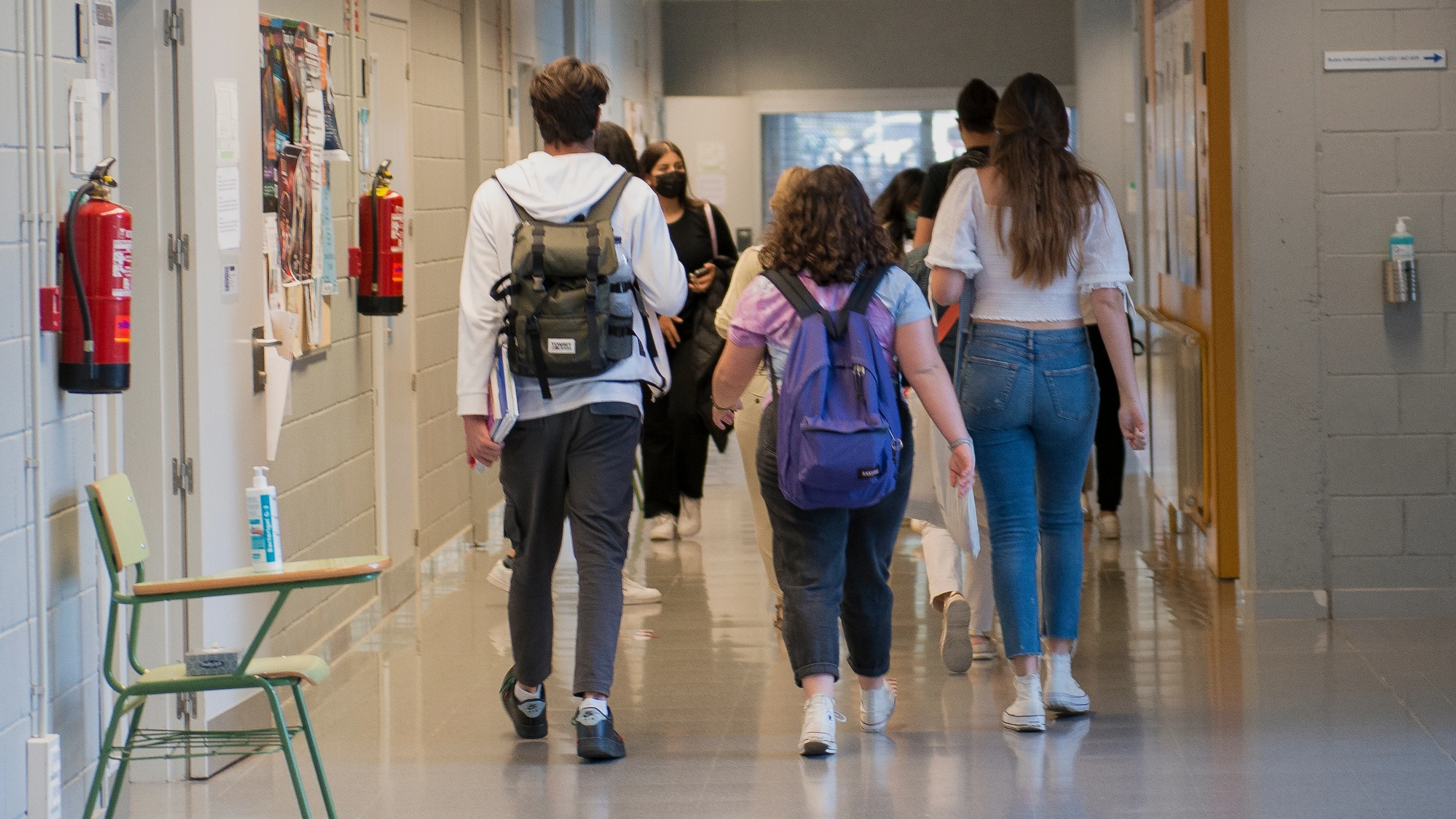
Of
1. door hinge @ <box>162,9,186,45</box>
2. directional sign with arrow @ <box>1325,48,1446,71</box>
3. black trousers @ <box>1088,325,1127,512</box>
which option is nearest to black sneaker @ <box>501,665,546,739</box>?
door hinge @ <box>162,9,186,45</box>

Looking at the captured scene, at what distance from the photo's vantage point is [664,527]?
7070 mm

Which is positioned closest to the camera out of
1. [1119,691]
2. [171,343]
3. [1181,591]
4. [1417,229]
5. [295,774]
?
[295,774]

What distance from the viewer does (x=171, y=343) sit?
3871mm

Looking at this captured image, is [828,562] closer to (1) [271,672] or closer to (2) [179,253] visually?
(1) [271,672]

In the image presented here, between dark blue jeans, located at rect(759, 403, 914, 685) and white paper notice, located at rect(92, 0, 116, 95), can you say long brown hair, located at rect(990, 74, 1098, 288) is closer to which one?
dark blue jeans, located at rect(759, 403, 914, 685)

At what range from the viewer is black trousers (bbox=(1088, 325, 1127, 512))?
22.3ft

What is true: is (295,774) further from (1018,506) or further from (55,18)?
(1018,506)

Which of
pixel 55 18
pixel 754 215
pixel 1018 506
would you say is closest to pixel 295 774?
pixel 55 18

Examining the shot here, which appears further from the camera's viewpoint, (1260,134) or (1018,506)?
(1260,134)

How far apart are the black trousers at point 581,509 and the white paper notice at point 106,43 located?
3.93 feet

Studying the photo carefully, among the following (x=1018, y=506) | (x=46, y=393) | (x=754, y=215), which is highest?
(x=754, y=215)

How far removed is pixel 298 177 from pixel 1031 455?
90.3 inches

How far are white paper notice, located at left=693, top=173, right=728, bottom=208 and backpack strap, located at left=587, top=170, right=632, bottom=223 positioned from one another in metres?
9.42

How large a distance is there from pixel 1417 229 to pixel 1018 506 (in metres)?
1.94
